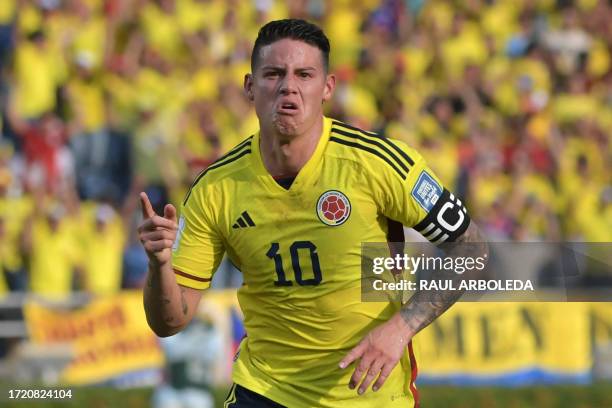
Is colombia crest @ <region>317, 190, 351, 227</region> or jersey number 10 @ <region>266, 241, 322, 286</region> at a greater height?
colombia crest @ <region>317, 190, 351, 227</region>

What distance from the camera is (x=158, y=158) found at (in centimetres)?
1469

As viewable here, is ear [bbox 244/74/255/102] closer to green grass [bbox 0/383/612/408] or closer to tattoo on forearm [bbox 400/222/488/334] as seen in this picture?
tattoo on forearm [bbox 400/222/488/334]

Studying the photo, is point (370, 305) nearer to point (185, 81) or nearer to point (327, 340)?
point (327, 340)

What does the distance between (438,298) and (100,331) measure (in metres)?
7.05

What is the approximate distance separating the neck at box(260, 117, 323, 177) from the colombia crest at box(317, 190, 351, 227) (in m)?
0.22

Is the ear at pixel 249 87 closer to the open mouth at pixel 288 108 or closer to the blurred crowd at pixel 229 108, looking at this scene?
the open mouth at pixel 288 108

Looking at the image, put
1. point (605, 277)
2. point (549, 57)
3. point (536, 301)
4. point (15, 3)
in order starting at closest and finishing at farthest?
point (605, 277)
point (536, 301)
point (15, 3)
point (549, 57)

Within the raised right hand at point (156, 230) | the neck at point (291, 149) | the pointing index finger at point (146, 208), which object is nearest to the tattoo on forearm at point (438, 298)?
the neck at point (291, 149)

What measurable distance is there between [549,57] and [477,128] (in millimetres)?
1851

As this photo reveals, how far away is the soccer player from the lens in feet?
Answer: 19.5

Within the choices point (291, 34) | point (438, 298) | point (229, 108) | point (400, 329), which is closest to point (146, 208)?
point (291, 34)

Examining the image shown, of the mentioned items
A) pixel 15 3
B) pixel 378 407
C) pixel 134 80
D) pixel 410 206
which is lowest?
pixel 378 407

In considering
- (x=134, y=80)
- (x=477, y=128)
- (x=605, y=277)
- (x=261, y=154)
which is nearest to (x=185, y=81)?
(x=134, y=80)

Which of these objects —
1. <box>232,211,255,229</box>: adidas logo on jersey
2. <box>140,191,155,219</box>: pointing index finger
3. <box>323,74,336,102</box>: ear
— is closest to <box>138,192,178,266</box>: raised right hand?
<box>140,191,155,219</box>: pointing index finger
